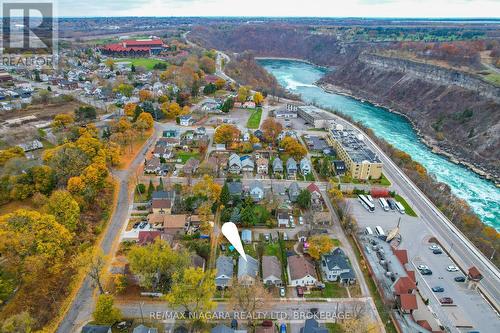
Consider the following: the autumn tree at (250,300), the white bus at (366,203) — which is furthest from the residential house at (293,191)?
the autumn tree at (250,300)

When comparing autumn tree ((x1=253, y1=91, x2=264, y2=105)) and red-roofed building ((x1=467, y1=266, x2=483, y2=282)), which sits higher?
autumn tree ((x1=253, y1=91, x2=264, y2=105))

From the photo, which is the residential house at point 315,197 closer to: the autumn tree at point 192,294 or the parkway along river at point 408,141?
the autumn tree at point 192,294

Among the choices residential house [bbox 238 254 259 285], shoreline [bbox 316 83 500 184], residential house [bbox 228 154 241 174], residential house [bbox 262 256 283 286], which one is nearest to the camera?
residential house [bbox 238 254 259 285]

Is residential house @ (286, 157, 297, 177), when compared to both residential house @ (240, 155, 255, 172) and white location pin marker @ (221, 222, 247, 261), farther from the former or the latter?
white location pin marker @ (221, 222, 247, 261)

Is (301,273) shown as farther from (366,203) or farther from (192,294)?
(366,203)

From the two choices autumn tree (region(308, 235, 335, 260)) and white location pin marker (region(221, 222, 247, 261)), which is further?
white location pin marker (region(221, 222, 247, 261))

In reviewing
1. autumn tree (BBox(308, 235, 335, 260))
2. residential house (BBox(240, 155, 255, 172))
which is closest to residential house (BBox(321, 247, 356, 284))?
autumn tree (BBox(308, 235, 335, 260))
